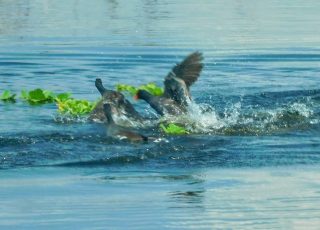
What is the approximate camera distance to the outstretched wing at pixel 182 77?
14.7m

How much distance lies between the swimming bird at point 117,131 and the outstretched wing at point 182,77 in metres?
1.05

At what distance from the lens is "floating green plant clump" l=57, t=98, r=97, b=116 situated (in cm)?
1502

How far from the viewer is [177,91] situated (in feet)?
48.1

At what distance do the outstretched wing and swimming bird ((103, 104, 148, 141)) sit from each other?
1052 mm

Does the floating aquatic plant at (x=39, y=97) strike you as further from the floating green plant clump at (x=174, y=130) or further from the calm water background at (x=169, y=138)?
the floating green plant clump at (x=174, y=130)

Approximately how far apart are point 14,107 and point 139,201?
20.3 ft

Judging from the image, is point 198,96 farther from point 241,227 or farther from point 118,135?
point 241,227

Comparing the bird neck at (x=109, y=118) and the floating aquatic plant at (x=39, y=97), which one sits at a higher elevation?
the bird neck at (x=109, y=118)

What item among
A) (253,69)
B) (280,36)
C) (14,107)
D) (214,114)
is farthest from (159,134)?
(280,36)

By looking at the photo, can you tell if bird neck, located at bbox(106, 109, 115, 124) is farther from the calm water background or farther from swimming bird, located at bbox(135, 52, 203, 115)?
swimming bird, located at bbox(135, 52, 203, 115)

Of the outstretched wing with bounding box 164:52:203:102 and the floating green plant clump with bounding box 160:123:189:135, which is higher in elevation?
the outstretched wing with bounding box 164:52:203:102

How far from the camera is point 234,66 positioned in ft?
65.5

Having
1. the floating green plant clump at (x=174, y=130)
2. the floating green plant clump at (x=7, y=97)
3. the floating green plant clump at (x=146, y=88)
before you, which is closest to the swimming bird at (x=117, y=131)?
the floating green plant clump at (x=174, y=130)

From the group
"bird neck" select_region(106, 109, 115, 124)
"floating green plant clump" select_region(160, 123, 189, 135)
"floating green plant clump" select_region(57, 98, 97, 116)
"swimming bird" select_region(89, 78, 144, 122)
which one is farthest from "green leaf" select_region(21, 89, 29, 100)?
"floating green plant clump" select_region(160, 123, 189, 135)
